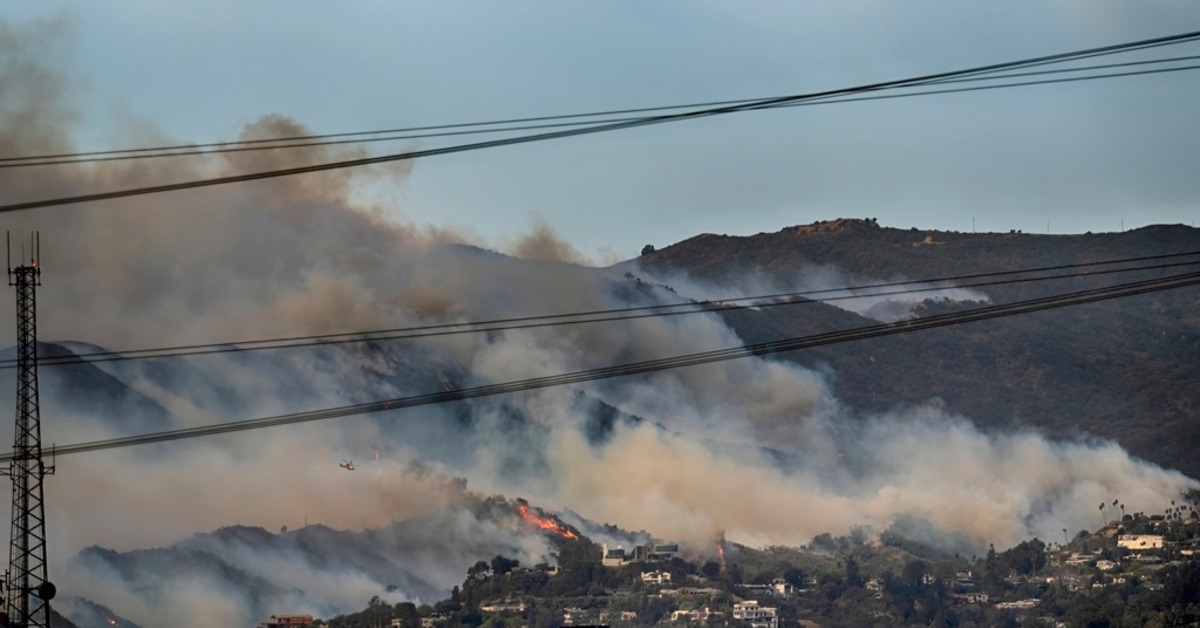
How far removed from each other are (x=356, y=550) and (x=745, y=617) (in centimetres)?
3892

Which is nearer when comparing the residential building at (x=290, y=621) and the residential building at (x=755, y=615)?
the residential building at (x=290, y=621)

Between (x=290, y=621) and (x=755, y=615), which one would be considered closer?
(x=290, y=621)

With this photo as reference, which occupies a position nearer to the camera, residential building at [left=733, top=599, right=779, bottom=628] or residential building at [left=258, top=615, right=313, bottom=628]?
residential building at [left=258, top=615, right=313, bottom=628]

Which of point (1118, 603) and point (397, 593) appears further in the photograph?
point (1118, 603)

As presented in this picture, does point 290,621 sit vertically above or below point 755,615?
below

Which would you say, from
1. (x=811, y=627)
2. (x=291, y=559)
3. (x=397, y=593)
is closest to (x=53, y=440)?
(x=291, y=559)

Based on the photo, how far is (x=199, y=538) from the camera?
16725 cm

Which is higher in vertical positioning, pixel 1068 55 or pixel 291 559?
pixel 291 559

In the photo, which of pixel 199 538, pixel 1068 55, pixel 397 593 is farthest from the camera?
pixel 397 593

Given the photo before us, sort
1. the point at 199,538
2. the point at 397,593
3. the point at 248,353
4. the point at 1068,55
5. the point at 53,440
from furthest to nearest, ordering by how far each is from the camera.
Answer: the point at 248,353, the point at 397,593, the point at 199,538, the point at 53,440, the point at 1068,55

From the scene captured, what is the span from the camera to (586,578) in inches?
7864

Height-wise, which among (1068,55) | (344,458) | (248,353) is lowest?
(1068,55)

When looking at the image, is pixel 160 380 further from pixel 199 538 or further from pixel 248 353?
pixel 199 538

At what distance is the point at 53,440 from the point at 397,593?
43371 mm
